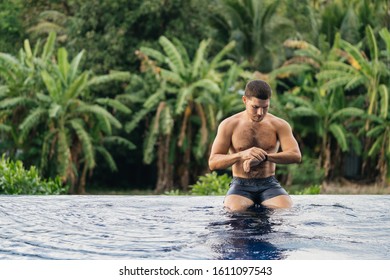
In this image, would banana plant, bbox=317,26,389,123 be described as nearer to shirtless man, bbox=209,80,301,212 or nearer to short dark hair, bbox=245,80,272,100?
shirtless man, bbox=209,80,301,212

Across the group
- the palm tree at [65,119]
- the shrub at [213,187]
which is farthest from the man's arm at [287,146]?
the palm tree at [65,119]

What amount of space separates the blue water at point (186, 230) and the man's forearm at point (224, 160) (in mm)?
413

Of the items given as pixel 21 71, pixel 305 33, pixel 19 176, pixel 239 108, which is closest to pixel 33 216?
pixel 19 176

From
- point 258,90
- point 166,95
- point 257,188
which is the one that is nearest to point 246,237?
point 258,90

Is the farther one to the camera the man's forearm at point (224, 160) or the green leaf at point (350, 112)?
the green leaf at point (350, 112)

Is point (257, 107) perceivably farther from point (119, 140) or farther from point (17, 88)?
point (119, 140)

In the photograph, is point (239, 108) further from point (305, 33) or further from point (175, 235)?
point (175, 235)

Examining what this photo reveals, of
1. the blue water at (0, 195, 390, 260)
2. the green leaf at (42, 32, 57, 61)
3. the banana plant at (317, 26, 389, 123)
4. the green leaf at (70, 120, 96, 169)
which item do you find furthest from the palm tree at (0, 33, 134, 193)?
the blue water at (0, 195, 390, 260)

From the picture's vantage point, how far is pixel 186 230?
18.5 ft

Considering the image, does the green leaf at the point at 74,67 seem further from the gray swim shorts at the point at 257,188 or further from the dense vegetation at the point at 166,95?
the gray swim shorts at the point at 257,188

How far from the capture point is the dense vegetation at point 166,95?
17.7 m

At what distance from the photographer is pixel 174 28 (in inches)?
817
